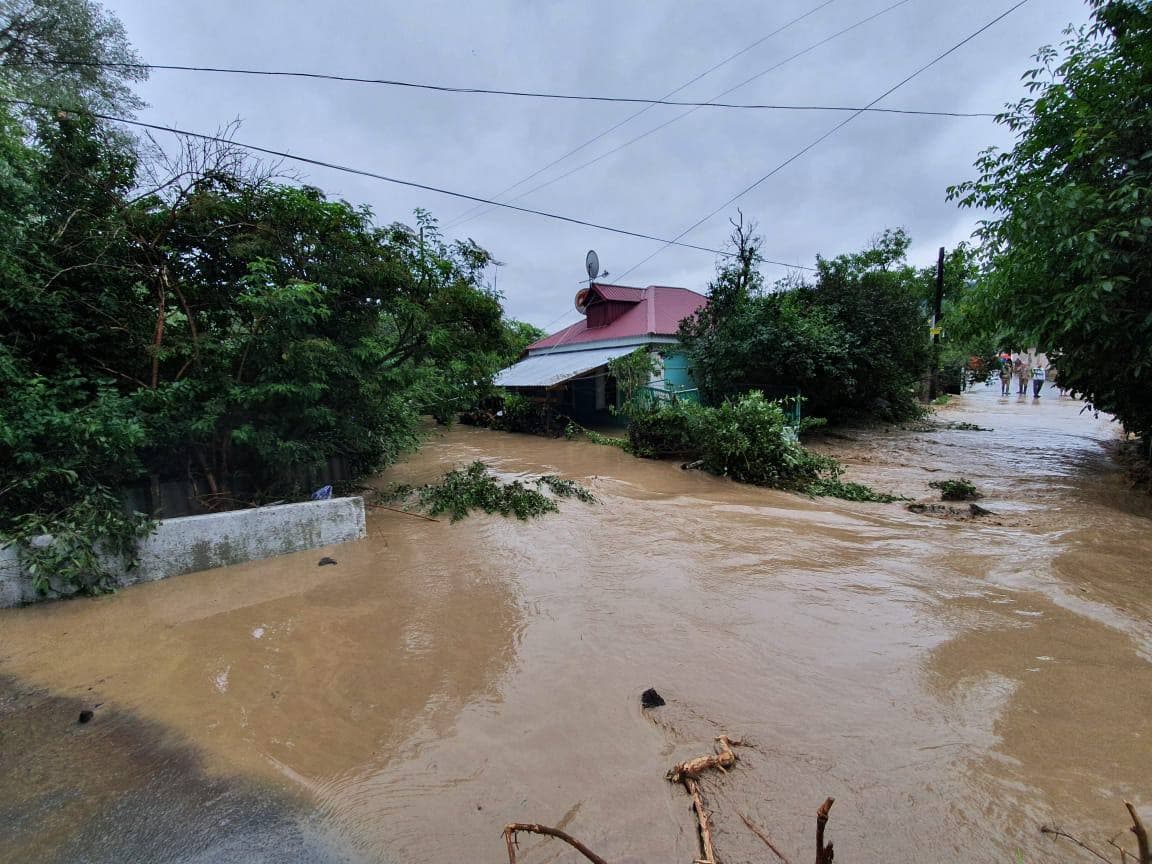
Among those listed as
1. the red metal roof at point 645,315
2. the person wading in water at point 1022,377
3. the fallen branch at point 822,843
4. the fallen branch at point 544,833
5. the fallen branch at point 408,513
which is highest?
the red metal roof at point 645,315

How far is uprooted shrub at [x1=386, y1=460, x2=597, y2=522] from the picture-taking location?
7.27m

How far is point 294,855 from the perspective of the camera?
7.14 ft

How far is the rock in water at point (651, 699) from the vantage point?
3164mm

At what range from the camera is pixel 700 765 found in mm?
2588

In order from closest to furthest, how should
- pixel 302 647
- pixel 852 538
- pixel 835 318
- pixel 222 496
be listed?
1. pixel 302 647
2. pixel 222 496
3. pixel 852 538
4. pixel 835 318

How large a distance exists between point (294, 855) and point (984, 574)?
238 inches

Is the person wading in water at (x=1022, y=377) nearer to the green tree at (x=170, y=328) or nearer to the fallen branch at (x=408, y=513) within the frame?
the green tree at (x=170, y=328)

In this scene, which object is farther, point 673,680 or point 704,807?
point 673,680

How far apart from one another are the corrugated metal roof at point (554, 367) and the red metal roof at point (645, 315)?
662mm

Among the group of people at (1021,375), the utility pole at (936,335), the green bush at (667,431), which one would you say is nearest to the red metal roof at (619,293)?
the green bush at (667,431)

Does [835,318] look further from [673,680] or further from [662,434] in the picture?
[673,680]

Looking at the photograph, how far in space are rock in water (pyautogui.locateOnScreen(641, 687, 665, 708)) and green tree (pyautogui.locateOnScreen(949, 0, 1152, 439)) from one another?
6.93m

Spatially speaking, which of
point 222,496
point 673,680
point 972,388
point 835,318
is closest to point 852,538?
point 673,680

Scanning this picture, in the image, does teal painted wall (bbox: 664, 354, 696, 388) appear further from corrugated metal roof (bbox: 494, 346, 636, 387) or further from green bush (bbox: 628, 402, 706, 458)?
green bush (bbox: 628, 402, 706, 458)
